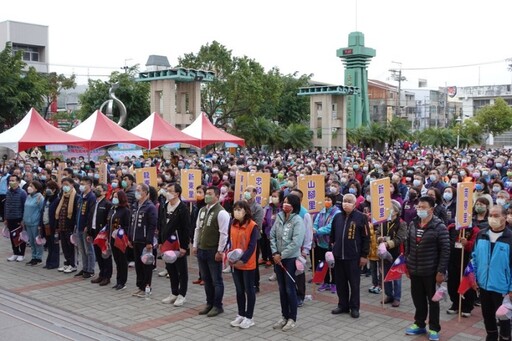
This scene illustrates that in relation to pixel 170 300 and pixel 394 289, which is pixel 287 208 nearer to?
pixel 394 289

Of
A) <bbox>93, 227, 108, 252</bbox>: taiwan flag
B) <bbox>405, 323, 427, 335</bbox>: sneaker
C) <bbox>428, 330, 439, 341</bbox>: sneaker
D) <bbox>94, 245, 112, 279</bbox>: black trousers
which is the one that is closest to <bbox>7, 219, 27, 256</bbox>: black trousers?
<bbox>94, 245, 112, 279</bbox>: black trousers

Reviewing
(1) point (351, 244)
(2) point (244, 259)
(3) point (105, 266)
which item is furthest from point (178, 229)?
(1) point (351, 244)

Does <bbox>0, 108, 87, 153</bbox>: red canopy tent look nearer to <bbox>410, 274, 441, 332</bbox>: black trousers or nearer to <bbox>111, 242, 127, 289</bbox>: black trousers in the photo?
<bbox>111, 242, 127, 289</bbox>: black trousers

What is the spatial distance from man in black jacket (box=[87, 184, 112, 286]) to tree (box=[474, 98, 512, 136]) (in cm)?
5500

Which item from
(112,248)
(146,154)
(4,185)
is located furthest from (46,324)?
(146,154)

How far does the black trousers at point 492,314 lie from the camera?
638cm

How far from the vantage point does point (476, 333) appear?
7301 millimetres

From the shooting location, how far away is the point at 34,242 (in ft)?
37.1

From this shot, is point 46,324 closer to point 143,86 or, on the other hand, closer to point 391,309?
point 391,309

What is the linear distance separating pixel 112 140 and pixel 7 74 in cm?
1285

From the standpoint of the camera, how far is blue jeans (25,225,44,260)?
36.7ft

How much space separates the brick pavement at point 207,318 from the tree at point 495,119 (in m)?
53.6

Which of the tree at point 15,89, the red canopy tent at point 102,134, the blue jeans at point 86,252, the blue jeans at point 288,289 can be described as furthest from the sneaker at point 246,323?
the tree at point 15,89

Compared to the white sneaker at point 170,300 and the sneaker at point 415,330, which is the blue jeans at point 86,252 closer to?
the white sneaker at point 170,300
